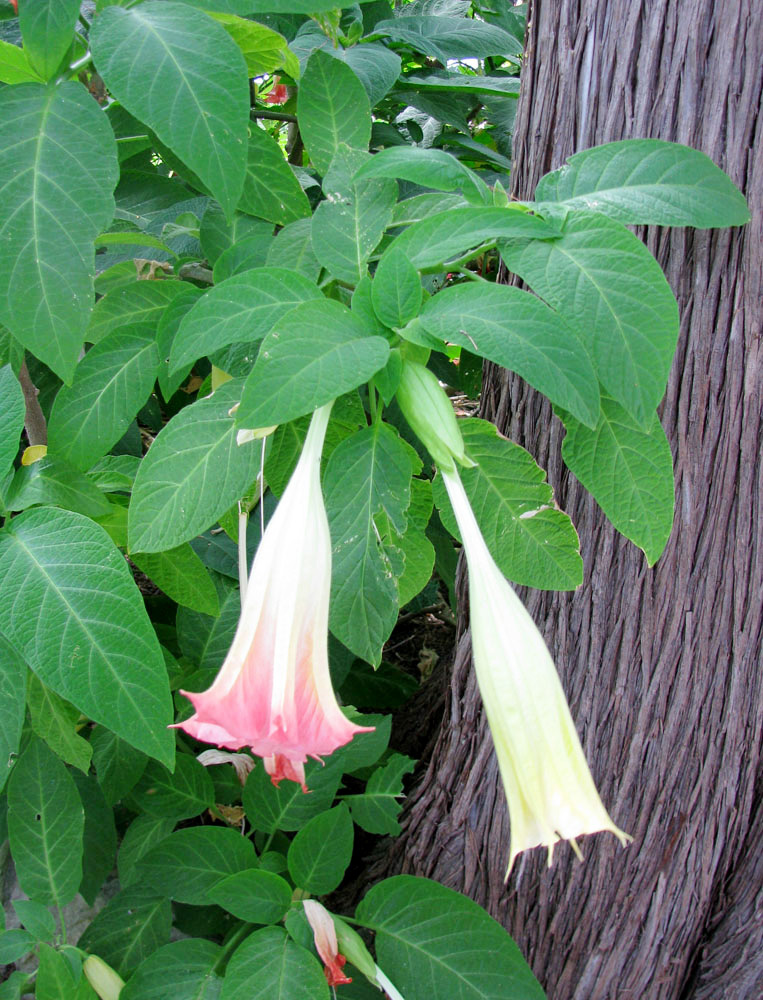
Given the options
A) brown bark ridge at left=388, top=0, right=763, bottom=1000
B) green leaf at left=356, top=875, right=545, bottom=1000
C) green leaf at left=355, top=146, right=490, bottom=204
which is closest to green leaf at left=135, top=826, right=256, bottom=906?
green leaf at left=356, top=875, right=545, bottom=1000

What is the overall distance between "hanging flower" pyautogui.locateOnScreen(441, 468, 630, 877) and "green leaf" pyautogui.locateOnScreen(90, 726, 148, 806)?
0.62 meters

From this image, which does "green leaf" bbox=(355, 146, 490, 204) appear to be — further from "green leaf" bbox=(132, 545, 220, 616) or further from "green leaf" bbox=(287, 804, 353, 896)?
"green leaf" bbox=(287, 804, 353, 896)

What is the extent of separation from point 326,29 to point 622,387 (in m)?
0.78

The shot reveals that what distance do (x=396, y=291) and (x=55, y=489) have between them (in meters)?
0.37

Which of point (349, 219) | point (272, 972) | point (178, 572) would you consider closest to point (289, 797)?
point (272, 972)

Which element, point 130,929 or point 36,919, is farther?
point 130,929

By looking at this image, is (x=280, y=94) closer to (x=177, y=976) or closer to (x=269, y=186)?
(x=269, y=186)

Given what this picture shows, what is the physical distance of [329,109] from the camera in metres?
0.79

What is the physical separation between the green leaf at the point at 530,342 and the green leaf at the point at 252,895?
0.61m

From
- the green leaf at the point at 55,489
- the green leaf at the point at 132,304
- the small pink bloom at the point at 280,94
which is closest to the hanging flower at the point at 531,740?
the green leaf at the point at 55,489

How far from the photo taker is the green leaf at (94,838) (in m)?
1.04

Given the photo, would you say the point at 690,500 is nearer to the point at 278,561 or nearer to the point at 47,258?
the point at 278,561

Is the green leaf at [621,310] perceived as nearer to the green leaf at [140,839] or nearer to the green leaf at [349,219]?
the green leaf at [349,219]

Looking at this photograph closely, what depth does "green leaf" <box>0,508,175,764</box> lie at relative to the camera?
61 centimetres
